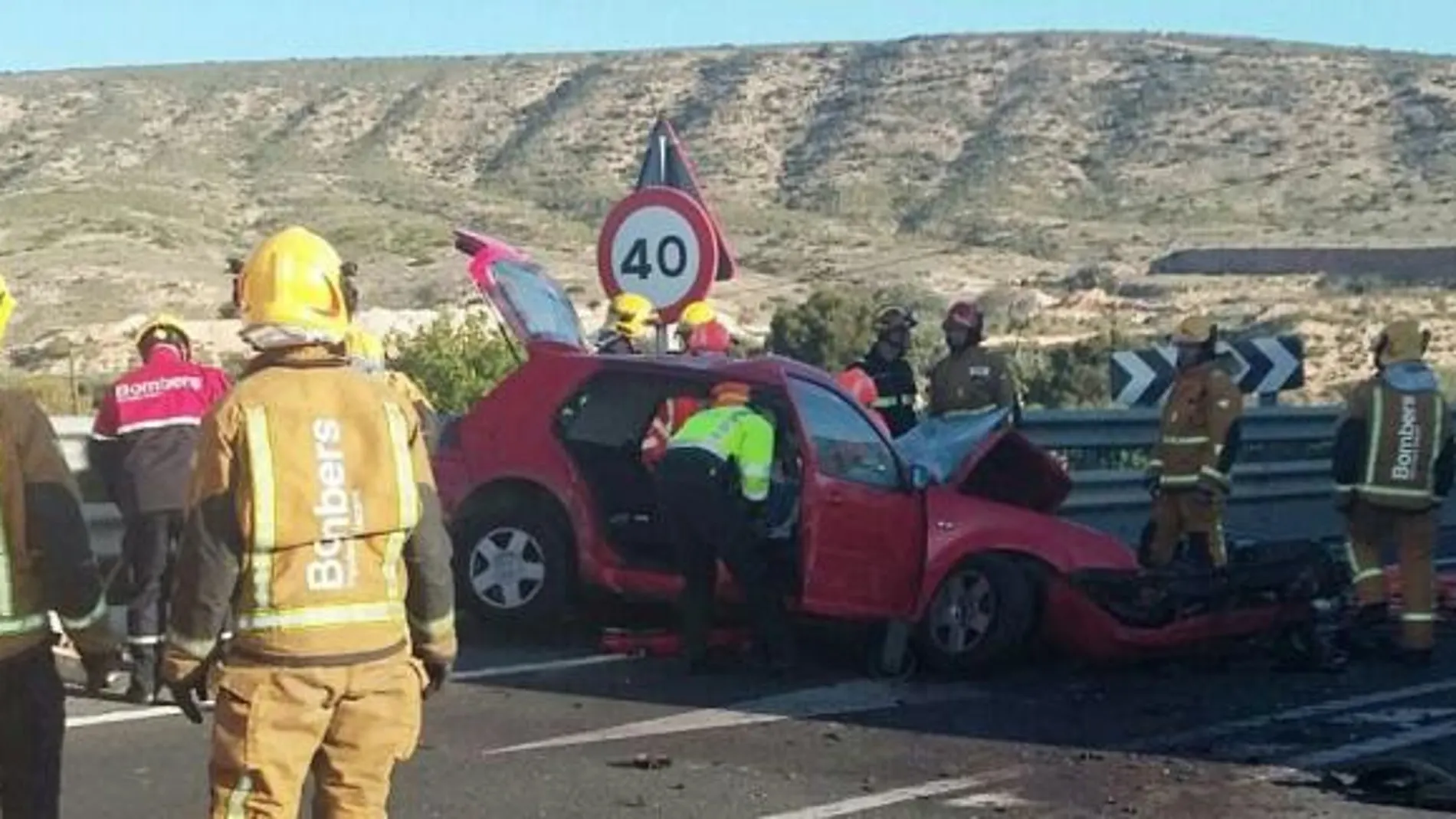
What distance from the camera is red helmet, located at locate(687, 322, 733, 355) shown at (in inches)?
499

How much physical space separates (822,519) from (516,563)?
1595 millimetres

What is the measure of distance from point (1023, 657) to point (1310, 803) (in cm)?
327

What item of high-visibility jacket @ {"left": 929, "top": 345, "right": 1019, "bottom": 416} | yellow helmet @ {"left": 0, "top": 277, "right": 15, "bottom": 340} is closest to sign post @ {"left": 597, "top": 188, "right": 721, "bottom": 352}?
high-visibility jacket @ {"left": 929, "top": 345, "right": 1019, "bottom": 416}

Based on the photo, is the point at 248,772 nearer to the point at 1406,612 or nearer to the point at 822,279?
the point at 1406,612

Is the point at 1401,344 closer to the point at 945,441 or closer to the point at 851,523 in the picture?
the point at 945,441

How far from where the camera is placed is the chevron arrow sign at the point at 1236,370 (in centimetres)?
1819

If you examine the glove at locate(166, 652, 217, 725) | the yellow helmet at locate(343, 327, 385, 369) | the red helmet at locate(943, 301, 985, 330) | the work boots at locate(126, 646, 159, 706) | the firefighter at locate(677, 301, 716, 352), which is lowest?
the work boots at locate(126, 646, 159, 706)

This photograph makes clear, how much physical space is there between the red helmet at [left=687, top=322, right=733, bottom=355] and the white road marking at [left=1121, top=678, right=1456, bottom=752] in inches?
133

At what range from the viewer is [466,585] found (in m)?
12.0

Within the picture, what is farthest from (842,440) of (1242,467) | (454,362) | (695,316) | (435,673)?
(454,362)

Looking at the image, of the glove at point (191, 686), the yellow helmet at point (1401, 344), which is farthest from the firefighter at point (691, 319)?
the glove at point (191, 686)

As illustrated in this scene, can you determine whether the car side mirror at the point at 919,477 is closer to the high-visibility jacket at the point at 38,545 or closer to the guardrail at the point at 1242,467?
the guardrail at the point at 1242,467

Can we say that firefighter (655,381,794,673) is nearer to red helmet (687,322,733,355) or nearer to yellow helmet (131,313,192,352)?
red helmet (687,322,733,355)

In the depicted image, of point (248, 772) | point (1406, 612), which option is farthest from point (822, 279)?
point (248, 772)
